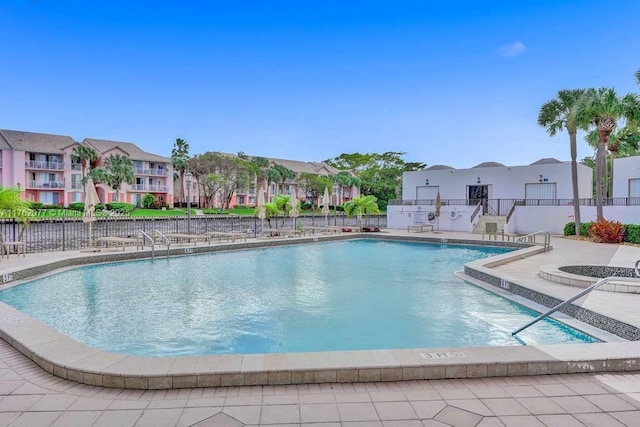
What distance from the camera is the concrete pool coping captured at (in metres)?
3.41

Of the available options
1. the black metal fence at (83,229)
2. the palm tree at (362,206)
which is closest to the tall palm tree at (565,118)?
the palm tree at (362,206)

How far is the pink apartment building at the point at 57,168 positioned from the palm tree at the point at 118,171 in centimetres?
133

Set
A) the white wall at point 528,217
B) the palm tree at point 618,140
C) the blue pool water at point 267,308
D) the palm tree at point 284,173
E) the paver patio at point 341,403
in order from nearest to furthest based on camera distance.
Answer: the paver patio at point 341,403 < the blue pool water at point 267,308 < the white wall at point 528,217 < the palm tree at point 618,140 < the palm tree at point 284,173

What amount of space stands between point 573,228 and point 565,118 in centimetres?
528

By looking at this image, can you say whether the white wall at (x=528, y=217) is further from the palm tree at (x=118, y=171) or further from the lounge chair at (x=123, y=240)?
the palm tree at (x=118, y=171)

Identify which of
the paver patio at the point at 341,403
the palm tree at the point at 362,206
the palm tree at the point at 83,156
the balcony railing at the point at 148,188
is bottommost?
the paver patio at the point at 341,403

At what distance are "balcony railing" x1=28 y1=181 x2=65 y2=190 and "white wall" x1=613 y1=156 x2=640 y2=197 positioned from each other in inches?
1852

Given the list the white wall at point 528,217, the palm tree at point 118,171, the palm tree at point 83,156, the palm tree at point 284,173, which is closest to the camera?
the white wall at point 528,217

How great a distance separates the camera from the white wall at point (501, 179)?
901 inches

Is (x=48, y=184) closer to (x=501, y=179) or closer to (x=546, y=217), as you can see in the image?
(x=501, y=179)

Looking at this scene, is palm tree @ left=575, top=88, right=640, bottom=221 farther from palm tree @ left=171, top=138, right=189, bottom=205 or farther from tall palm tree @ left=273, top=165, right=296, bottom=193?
palm tree @ left=171, top=138, right=189, bottom=205

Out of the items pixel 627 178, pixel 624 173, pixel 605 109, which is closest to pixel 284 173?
pixel 624 173

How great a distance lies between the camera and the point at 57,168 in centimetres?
4103

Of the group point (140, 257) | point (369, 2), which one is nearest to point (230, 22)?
point (369, 2)
